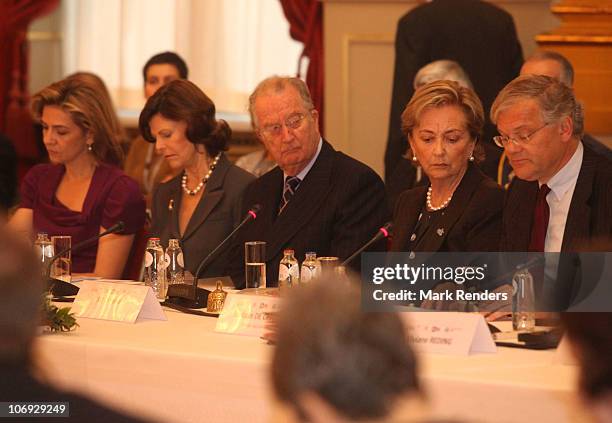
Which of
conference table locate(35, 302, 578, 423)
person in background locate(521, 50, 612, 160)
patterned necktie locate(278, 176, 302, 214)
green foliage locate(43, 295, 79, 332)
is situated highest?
person in background locate(521, 50, 612, 160)

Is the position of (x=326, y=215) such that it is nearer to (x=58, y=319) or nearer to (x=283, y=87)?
(x=283, y=87)

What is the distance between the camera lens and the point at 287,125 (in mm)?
4090

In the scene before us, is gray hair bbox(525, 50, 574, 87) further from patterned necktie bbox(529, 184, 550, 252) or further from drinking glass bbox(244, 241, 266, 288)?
drinking glass bbox(244, 241, 266, 288)

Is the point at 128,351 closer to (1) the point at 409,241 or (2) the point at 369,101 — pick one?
(1) the point at 409,241

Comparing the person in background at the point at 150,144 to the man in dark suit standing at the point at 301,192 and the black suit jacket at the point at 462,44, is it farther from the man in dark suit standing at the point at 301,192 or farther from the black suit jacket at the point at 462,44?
the man in dark suit standing at the point at 301,192

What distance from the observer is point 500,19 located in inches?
226

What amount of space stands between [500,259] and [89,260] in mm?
1896

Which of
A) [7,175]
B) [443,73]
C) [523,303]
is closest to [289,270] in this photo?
[523,303]

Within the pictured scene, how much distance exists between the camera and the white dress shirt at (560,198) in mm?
3445

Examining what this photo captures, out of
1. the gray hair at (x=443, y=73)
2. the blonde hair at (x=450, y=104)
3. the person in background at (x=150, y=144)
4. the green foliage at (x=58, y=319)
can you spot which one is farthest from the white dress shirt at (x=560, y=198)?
the person in background at (x=150, y=144)

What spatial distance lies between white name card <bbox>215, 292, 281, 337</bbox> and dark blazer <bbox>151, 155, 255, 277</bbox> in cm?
115

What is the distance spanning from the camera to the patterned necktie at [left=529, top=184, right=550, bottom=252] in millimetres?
3475


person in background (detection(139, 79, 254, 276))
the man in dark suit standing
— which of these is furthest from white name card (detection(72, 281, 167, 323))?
person in background (detection(139, 79, 254, 276))

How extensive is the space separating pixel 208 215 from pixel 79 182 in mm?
718
